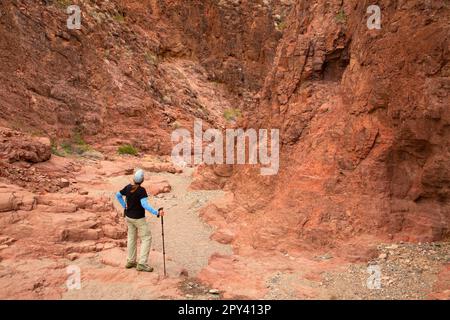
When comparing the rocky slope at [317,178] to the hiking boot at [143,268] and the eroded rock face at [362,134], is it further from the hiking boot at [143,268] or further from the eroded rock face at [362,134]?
the hiking boot at [143,268]

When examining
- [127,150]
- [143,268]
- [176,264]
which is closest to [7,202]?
[143,268]

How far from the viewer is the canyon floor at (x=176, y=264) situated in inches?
222

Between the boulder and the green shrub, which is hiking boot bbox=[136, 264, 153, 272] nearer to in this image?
the boulder

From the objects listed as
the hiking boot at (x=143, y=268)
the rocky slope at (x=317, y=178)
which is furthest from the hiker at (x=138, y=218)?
the rocky slope at (x=317, y=178)

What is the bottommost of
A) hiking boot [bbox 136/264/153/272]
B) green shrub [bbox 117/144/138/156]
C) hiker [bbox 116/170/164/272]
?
hiking boot [bbox 136/264/153/272]

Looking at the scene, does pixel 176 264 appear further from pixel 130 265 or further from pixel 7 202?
pixel 7 202

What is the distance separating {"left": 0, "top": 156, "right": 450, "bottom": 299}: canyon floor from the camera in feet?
18.5

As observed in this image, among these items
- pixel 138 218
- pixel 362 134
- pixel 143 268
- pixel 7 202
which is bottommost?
pixel 143 268

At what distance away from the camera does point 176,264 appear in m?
7.47

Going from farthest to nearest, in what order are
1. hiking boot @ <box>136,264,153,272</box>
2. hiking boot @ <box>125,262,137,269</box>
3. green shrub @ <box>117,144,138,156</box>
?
green shrub @ <box>117,144,138,156</box>, hiking boot @ <box>125,262,137,269</box>, hiking boot @ <box>136,264,153,272</box>

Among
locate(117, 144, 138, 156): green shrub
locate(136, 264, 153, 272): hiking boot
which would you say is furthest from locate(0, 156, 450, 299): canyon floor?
locate(117, 144, 138, 156): green shrub

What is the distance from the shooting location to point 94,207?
29.5ft
